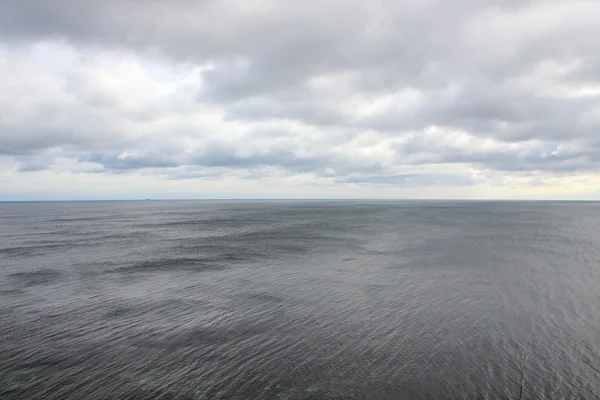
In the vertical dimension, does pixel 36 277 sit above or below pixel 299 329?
above

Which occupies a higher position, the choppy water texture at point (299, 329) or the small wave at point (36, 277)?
the small wave at point (36, 277)

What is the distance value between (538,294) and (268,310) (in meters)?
29.0

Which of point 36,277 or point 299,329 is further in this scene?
point 36,277

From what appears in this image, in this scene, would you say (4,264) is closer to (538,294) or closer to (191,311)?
(191,311)

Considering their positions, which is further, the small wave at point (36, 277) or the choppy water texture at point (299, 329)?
the small wave at point (36, 277)

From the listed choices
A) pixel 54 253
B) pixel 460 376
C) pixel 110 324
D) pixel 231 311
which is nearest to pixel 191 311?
pixel 231 311

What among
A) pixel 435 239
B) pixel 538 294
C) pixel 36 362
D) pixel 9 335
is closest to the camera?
pixel 36 362

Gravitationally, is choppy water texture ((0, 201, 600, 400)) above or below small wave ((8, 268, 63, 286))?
below

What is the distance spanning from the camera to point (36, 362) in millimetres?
21484

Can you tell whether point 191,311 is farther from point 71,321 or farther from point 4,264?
point 4,264

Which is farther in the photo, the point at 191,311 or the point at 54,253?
the point at 54,253

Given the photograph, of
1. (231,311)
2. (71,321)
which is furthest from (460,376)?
(71,321)

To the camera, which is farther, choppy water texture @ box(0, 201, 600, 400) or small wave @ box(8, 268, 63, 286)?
small wave @ box(8, 268, 63, 286)

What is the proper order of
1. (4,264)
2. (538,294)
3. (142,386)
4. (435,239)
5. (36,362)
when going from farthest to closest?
1. (435,239)
2. (4,264)
3. (538,294)
4. (36,362)
5. (142,386)
